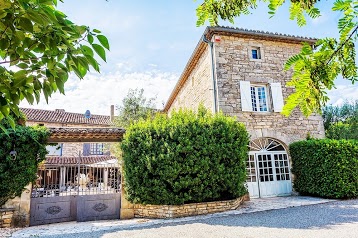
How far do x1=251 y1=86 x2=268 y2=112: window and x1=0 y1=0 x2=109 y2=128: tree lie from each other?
10945 mm

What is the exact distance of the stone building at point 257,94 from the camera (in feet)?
35.4

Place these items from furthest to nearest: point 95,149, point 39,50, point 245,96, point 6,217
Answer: point 95,149
point 245,96
point 6,217
point 39,50

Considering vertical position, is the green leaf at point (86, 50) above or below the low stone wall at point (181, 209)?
above

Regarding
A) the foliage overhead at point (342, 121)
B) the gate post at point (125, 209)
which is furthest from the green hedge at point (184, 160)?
the foliage overhead at point (342, 121)

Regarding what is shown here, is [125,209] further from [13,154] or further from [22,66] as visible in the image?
[22,66]

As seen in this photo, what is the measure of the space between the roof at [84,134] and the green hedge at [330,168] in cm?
759

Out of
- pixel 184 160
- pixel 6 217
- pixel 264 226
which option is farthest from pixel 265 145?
pixel 6 217

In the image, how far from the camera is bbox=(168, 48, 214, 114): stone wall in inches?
444

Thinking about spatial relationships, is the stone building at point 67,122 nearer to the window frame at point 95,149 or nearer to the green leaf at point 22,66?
the window frame at point 95,149

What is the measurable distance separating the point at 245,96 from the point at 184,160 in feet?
15.6

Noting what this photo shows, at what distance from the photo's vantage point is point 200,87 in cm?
1236

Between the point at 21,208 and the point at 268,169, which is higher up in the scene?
the point at 268,169

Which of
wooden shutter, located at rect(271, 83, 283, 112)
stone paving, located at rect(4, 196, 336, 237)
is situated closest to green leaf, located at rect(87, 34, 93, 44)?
stone paving, located at rect(4, 196, 336, 237)

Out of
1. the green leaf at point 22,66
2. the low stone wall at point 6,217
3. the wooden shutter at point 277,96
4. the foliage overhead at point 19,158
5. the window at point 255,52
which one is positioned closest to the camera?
the green leaf at point 22,66
